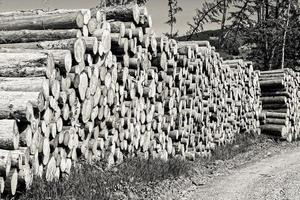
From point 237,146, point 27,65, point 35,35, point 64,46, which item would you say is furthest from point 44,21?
point 237,146

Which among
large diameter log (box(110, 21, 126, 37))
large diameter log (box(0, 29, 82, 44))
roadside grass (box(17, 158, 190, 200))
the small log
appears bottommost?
roadside grass (box(17, 158, 190, 200))

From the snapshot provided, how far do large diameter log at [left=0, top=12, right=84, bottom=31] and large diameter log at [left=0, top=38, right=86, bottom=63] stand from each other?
433mm

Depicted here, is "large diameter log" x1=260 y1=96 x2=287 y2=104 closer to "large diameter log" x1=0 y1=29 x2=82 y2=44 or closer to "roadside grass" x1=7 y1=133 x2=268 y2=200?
"roadside grass" x1=7 y1=133 x2=268 y2=200

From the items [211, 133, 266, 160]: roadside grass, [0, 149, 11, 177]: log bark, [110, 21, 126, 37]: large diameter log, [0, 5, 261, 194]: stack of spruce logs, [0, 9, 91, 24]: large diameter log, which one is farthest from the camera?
[211, 133, 266, 160]: roadside grass

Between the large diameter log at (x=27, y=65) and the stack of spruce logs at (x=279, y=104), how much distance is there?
14.1 m

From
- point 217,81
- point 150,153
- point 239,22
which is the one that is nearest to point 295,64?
point 239,22

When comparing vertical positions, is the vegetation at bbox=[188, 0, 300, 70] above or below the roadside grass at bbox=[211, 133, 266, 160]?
above

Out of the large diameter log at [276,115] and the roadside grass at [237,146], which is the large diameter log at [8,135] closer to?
the roadside grass at [237,146]

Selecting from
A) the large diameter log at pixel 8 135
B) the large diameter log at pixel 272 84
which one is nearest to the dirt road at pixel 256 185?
the large diameter log at pixel 8 135

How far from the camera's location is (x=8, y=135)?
621 centimetres

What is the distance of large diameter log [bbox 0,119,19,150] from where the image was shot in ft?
20.4

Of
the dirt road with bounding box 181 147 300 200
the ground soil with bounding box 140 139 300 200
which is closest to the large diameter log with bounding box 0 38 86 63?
the ground soil with bounding box 140 139 300 200

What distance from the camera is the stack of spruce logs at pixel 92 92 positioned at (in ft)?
22.0

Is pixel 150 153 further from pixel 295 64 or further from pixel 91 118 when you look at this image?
pixel 295 64
